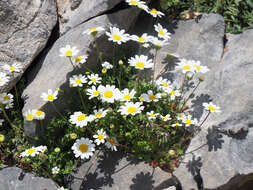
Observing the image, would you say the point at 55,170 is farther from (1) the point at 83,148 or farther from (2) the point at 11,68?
(2) the point at 11,68

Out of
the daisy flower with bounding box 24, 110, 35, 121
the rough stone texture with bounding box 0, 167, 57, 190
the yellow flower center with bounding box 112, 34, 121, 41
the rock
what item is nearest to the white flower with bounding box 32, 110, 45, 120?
the daisy flower with bounding box 24, 110, 35, 121

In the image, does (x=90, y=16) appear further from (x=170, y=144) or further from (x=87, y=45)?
(x=170, y=144)

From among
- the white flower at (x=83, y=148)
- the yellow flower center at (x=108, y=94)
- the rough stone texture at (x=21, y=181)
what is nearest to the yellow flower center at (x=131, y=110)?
the yellow flower center at (x=108, y=94)

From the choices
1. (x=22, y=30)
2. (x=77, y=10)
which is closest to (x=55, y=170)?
(x=22, y=30)

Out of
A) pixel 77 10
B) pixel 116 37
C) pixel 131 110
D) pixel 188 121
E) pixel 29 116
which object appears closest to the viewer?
pixel 131 110

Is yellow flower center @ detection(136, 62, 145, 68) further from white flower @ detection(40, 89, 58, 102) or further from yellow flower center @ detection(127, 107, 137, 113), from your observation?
white flower @ detection(40, 89, 58, 102)

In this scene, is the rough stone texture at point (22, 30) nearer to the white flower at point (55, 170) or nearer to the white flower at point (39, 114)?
the white flower at point (39, 114)
